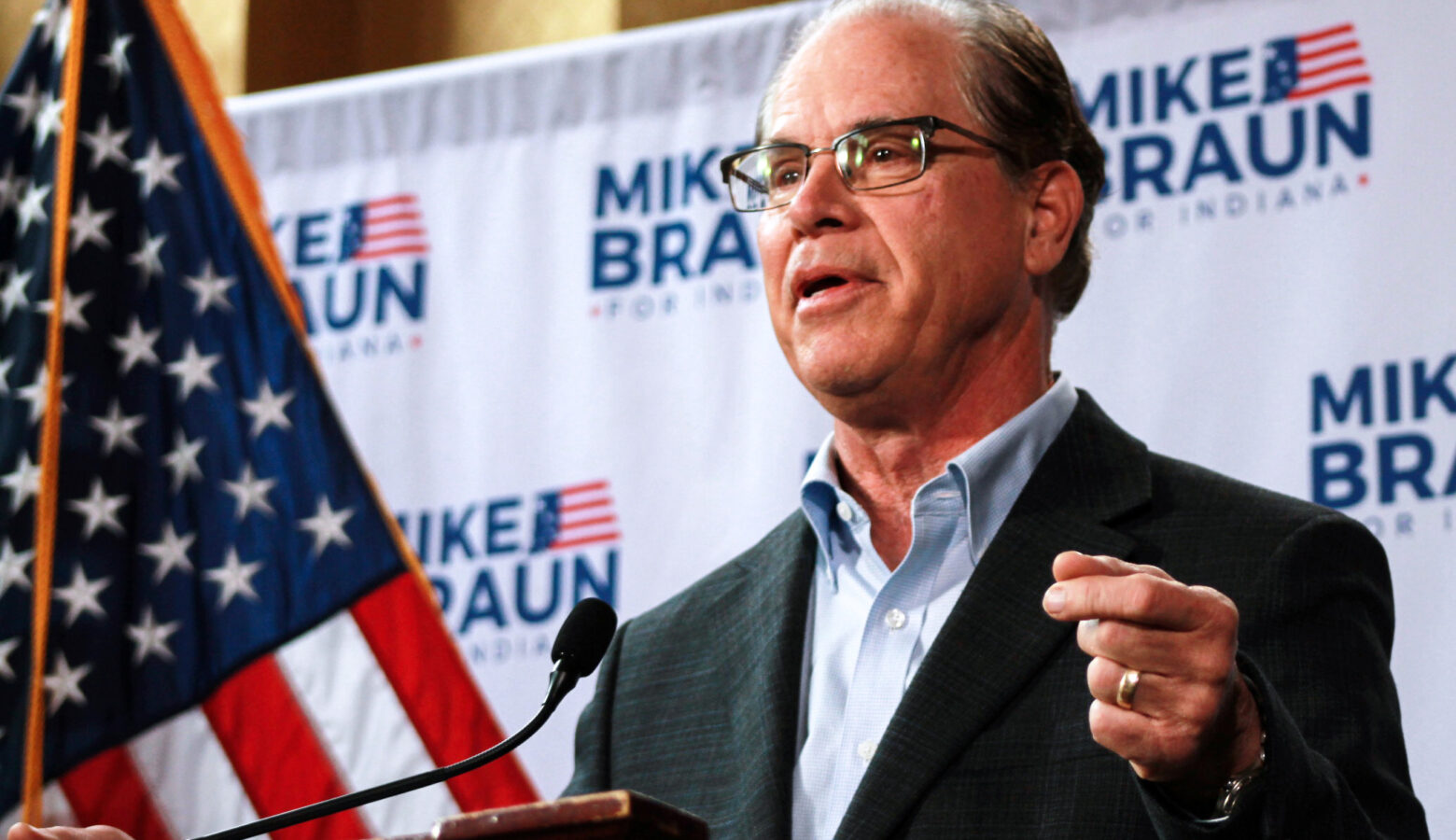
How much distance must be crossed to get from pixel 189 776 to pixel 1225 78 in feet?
7.73

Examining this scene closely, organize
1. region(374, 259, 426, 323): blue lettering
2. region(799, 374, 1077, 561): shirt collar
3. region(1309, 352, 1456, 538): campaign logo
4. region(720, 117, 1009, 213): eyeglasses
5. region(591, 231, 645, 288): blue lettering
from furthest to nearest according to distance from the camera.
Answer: region(374, 259, 426, 323): blue lettering, region(591, 231, 645, 288): blue lettering, region(1309, 352, 1456, 538): campaign logo, region(720, 117, 1009, 213): eyeglasses, region(799, 374, 1077, 561): shirt collar

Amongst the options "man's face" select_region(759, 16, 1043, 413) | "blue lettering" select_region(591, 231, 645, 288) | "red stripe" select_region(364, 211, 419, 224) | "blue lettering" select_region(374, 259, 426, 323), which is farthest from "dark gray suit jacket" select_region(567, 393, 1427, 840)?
"red stripe" select_region(364, 211, 419, 224)

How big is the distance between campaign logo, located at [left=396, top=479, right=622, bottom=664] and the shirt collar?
136 cm

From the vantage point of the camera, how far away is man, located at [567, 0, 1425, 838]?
161cm

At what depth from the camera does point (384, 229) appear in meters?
3.84

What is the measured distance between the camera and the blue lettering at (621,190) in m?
3.59

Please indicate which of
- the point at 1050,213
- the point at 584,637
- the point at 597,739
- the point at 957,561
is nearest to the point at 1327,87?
the point at 1050,213

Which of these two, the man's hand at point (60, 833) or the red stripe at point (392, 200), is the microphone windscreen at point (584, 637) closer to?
the man's hand at point (60, 833)

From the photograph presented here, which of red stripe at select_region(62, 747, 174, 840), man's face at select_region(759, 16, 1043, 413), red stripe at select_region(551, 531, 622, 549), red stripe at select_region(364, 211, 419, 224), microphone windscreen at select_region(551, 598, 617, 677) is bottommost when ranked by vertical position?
red stripe at select_region(62, 747, 174, 840)

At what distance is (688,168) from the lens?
3557 millimetres

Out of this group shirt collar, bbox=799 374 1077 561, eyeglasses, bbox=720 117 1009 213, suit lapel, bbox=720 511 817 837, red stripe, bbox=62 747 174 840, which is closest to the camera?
suit lapel, bbox=720 511 817 837

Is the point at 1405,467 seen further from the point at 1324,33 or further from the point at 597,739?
the point at 597,739

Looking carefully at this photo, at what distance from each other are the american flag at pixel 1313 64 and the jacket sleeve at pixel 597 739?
5.43 feet

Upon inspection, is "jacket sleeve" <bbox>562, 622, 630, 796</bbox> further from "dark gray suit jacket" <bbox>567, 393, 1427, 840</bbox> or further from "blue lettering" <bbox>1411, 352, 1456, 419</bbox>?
"blue lettering" <bbox>1411, 352, 1456, 419</bbox>
